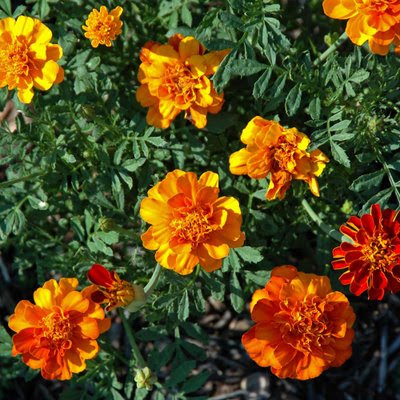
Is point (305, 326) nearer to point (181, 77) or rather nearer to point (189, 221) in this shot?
point (189, 221)

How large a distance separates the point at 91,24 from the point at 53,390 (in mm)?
1617

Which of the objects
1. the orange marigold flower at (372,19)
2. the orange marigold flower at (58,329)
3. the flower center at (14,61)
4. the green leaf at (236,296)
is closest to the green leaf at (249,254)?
the green leaf at (236,296)

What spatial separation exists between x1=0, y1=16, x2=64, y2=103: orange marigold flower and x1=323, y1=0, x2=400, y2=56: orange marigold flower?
83 cm

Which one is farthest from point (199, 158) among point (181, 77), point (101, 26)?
point (101, 26)

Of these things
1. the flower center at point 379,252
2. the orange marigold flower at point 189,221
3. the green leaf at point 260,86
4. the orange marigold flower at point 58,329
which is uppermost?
the green leaf at point 260,86

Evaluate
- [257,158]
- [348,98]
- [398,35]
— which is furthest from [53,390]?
[398,35]

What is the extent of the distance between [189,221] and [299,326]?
1.37 ft

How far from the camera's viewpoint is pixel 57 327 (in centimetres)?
184

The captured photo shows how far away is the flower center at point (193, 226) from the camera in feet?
5.59

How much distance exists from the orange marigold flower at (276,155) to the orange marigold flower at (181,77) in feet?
0.87

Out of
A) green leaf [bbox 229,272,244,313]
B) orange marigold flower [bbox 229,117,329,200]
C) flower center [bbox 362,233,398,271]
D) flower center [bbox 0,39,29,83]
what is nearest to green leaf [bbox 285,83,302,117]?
orange marigold flower [bbox 229,117,329,200]

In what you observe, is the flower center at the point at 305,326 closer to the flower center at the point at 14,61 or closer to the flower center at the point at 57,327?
the flower center at the point at 57,327

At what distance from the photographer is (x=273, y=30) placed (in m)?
1.92

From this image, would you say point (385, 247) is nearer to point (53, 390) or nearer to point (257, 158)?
point (257, 158)
